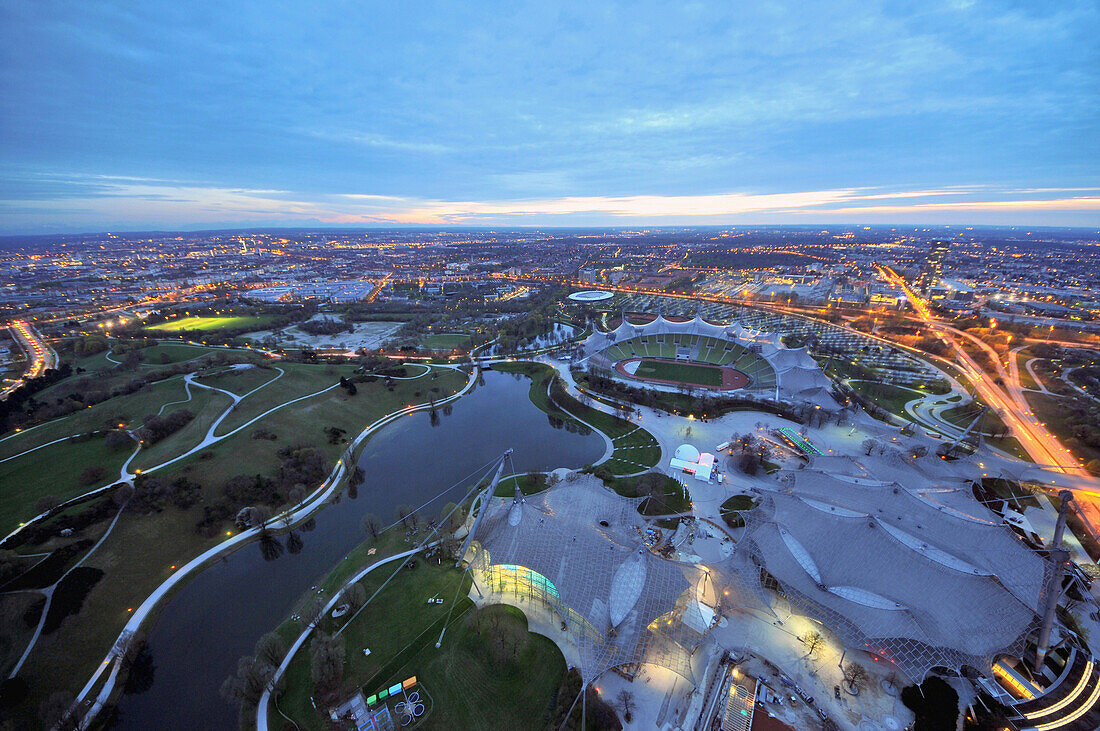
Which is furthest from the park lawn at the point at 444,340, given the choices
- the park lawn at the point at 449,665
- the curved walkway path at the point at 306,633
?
the park lawn at the point at 449,665

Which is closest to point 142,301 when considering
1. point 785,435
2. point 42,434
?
point 42,434

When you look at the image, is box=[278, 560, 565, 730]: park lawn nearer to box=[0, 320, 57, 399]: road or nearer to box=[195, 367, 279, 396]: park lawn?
box=[195, 367, 279, 396]: park lawn

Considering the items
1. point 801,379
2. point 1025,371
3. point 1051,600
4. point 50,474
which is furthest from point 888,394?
point 50,474

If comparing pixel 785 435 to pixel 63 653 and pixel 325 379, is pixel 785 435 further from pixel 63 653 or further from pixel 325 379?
pixel 325 379

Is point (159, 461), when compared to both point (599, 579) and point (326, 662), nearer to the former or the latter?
point (326, 662)

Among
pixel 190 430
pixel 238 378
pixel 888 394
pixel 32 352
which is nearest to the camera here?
pixel 190 430

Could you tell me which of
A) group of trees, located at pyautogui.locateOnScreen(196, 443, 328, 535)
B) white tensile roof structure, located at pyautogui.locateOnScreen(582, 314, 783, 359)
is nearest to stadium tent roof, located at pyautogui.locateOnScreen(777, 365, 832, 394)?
white tensile roof structure, located at pyautogui.locateOnScreen(582, 314, 783, 359)
